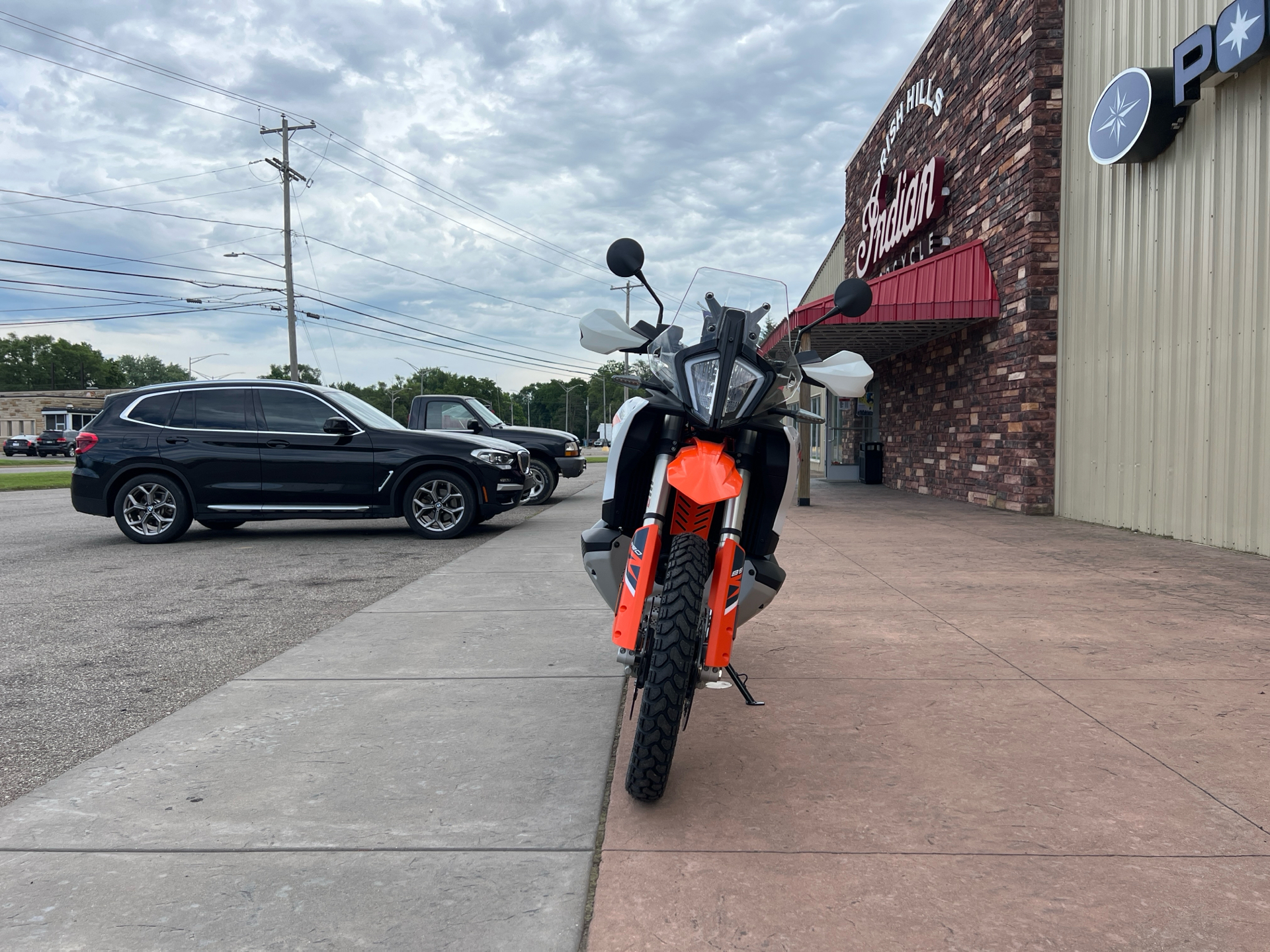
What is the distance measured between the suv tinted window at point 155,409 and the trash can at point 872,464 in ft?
47.0

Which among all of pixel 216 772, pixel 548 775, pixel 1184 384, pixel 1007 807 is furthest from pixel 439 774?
pixel 1184 384

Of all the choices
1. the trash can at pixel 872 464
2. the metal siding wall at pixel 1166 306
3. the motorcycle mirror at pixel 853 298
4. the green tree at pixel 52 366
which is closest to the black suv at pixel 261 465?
the motorcycle mirror at pixel 853 298

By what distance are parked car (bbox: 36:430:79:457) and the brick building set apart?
5633 cm

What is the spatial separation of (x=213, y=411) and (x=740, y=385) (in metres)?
8.09

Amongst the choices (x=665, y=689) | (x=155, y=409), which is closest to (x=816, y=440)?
(x=155, y=409)

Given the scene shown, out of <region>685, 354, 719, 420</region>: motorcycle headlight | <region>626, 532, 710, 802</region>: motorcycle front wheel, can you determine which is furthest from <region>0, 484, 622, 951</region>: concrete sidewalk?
<region>685, 354, 719, 420</region>: motorcycle headlight

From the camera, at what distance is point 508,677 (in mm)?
4062

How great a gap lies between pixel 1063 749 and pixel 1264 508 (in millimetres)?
5953

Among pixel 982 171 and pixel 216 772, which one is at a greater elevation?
pixel 982 171

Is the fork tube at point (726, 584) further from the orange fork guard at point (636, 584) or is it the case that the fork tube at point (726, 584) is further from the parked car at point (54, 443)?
the parked car at point (54, 443)

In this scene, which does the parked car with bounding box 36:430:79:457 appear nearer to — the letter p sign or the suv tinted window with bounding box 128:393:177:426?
the suv tinted window with bounding box 128:393:177:426

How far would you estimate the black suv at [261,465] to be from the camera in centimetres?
923

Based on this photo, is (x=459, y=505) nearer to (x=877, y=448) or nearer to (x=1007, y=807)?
(x=1007, y=807)

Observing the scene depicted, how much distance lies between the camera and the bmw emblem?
345 inches
